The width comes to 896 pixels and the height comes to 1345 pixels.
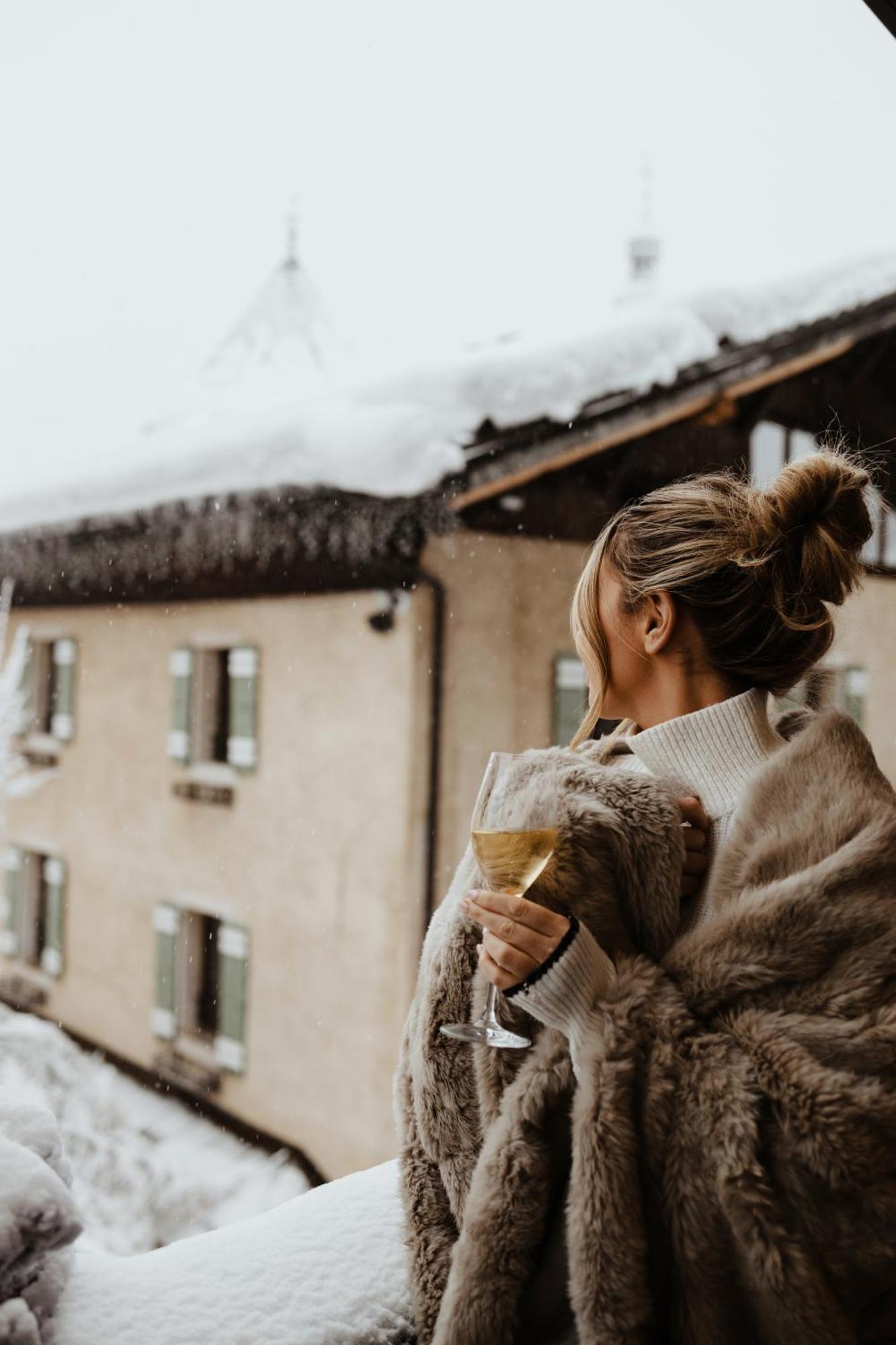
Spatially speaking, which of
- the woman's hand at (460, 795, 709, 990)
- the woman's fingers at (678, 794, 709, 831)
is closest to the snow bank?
the woman's hand at (460, 795, 709, 990)

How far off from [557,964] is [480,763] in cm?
158

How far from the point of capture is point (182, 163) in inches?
67.3

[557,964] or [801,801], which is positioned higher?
[801,801]

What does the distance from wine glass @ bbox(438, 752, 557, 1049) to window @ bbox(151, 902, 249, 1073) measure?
1.21m

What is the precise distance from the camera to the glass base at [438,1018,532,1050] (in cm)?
81

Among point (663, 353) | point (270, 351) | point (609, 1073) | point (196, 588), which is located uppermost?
point (663, 353)

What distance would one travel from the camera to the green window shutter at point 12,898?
5.34 ft

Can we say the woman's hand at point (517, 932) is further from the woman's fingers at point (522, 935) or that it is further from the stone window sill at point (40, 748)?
the stone window sill at point (40, 748)

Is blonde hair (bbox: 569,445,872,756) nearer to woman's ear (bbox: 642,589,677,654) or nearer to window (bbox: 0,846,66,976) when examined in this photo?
woman's ear (bbox: 642,589,677,654)

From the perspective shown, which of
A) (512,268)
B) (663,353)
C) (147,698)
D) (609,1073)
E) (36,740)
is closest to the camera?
(609,1073)

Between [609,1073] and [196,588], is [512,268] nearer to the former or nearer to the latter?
[196,588]

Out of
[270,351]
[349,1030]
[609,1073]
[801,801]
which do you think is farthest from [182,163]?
[349,1030]

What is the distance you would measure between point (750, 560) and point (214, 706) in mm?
1332

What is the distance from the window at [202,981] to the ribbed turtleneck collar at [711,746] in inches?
51.5
